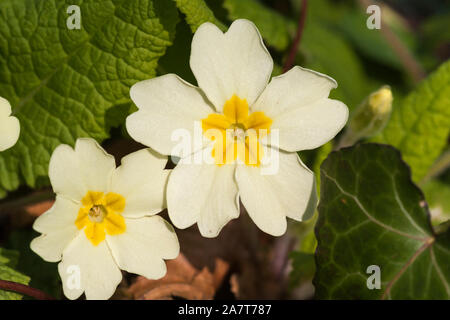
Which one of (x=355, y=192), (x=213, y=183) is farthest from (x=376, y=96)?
(x=213, y=183)

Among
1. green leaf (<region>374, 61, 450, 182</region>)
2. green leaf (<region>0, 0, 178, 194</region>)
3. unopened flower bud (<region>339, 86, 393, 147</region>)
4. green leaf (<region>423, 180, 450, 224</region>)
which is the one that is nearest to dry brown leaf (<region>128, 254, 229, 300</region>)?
green leaf (<region>0, 0, 178, 194</region>)

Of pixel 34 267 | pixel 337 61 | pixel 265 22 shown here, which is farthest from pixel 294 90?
pixel 337 61

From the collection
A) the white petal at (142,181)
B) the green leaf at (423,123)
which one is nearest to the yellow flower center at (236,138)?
the white petal at (142,181)

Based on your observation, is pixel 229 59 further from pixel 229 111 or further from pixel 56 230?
pixel 56 230

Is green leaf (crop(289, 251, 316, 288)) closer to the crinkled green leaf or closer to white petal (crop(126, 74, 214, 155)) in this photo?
white petal (crop(126, 74, 214, 155))

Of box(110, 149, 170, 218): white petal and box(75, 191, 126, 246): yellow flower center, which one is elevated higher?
box(110, 149, 170, 218): white petal

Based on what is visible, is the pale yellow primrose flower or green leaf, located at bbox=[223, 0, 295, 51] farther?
green leaf, located at bbox=[223, 0, 295, 51]

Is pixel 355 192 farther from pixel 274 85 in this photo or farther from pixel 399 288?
pixel 274 85
